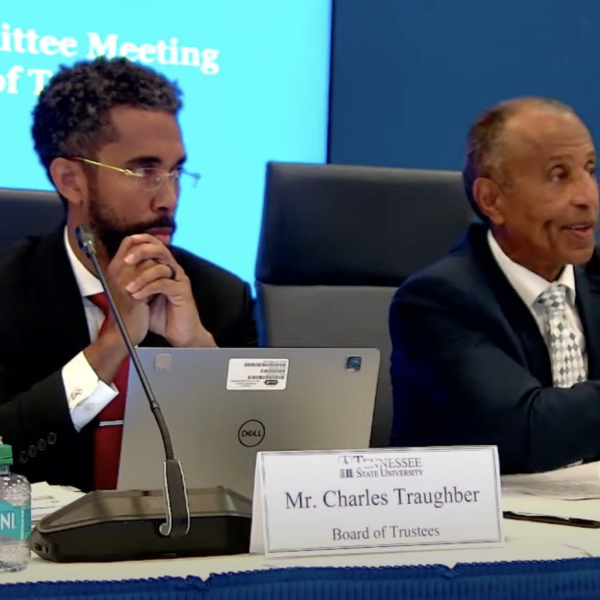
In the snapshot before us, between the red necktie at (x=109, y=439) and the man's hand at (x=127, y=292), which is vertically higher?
the man's hand at (x=127, y=292)

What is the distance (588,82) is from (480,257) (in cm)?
145

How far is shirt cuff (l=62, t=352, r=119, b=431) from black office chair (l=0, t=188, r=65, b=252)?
47 cm

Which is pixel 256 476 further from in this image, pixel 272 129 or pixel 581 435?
pixel 272 129

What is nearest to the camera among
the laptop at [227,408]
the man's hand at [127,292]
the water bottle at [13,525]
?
the water bottle at [13,525]

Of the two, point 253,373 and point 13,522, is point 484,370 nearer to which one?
point 253,373

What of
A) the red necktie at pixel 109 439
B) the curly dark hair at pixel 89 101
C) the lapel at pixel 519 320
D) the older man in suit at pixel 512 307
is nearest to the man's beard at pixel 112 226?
the curly dark hair at pixel 89 101

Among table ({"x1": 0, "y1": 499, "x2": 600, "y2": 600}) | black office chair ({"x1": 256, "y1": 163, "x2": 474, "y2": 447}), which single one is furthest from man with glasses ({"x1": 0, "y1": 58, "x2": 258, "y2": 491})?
table ({"x1": 0, "y1": 499, "x2": 600, "y2": 600})

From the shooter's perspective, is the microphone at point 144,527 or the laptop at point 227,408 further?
the laptop at point 227,408

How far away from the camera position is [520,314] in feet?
5.42

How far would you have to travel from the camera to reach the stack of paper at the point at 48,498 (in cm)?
109

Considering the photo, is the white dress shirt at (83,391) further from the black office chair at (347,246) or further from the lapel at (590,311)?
the lapel at (590,311)

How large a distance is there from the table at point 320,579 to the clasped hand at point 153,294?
65 cm

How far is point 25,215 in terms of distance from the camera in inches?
70.4

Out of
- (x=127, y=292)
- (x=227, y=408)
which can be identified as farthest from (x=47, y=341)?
(x=227, y=408)
